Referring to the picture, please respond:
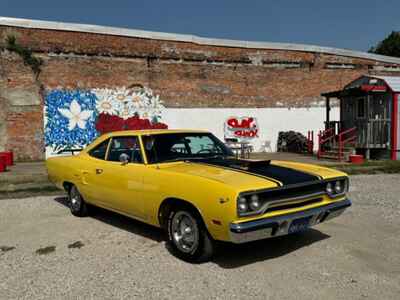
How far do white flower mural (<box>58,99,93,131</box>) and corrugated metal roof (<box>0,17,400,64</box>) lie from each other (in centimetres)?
297

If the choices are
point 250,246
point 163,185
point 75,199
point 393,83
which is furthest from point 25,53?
point 393,83

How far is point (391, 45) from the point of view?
46031 mm

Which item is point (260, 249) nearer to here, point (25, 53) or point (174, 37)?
point (25, 53)

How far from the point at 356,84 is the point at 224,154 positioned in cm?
1296

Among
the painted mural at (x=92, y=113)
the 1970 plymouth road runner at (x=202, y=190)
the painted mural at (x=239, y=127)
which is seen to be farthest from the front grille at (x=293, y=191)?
the painted mural at (x=239, y=127)

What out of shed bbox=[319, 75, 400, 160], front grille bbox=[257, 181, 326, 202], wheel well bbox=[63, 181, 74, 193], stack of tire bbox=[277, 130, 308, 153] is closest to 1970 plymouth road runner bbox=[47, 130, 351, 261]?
front grille bbox=[257, 181, 326, 202]

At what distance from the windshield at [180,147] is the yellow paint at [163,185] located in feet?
0.50

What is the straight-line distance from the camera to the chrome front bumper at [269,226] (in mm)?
3680

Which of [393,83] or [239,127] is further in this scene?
[239,127]

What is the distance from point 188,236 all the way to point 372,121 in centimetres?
1284

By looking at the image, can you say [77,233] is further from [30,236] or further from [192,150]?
[192,150]

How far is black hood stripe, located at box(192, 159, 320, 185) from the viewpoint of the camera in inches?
Answer: 165

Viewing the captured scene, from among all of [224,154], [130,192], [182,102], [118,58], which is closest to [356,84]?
[182,102]

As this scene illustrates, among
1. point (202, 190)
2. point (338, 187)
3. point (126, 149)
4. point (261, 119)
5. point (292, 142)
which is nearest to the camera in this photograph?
point (202, 190)
